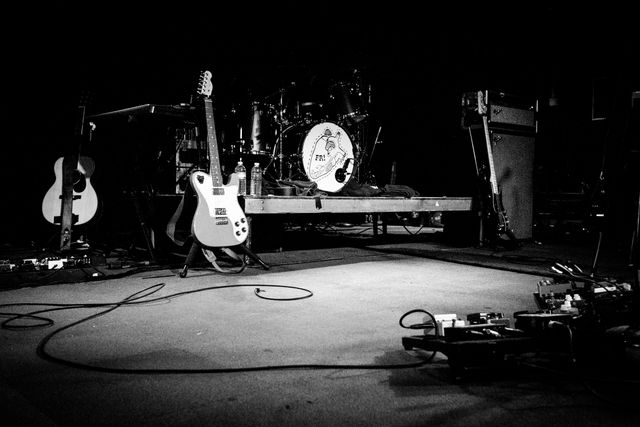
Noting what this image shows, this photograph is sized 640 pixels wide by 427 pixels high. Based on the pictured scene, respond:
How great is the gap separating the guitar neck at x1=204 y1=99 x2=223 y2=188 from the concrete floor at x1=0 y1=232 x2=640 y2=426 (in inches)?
44.4

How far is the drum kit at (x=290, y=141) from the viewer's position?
610 centimetres

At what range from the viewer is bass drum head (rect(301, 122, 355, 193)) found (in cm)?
606

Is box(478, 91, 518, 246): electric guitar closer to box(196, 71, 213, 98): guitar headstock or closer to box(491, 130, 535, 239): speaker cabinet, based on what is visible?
box(491, 130, 535, 239): speaker cabinet

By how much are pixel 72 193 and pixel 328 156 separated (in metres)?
3.11

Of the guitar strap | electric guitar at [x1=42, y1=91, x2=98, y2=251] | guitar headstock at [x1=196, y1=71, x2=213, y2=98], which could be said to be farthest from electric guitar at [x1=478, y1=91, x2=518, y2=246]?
electric guitar at [x1=42, y1=91, x2=98, y2=251]

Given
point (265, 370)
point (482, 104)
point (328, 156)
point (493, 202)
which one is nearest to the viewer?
point (265, 370)

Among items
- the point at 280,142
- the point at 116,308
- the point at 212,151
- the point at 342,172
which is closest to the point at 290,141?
the point at 280,142

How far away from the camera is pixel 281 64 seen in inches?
298

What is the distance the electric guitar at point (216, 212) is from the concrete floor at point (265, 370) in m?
0.74

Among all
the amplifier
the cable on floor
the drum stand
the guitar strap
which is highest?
the amplifier

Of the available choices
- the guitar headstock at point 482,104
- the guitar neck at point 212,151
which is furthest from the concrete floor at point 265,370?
the guitar headstock at point 482,104

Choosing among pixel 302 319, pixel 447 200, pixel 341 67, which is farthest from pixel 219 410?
pixel 341 67

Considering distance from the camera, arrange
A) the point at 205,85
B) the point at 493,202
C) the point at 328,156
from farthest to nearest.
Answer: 1. the point at 328,156
2. the point at 493,202
3. the point at 205,85

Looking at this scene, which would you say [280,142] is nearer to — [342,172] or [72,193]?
[342,172]
